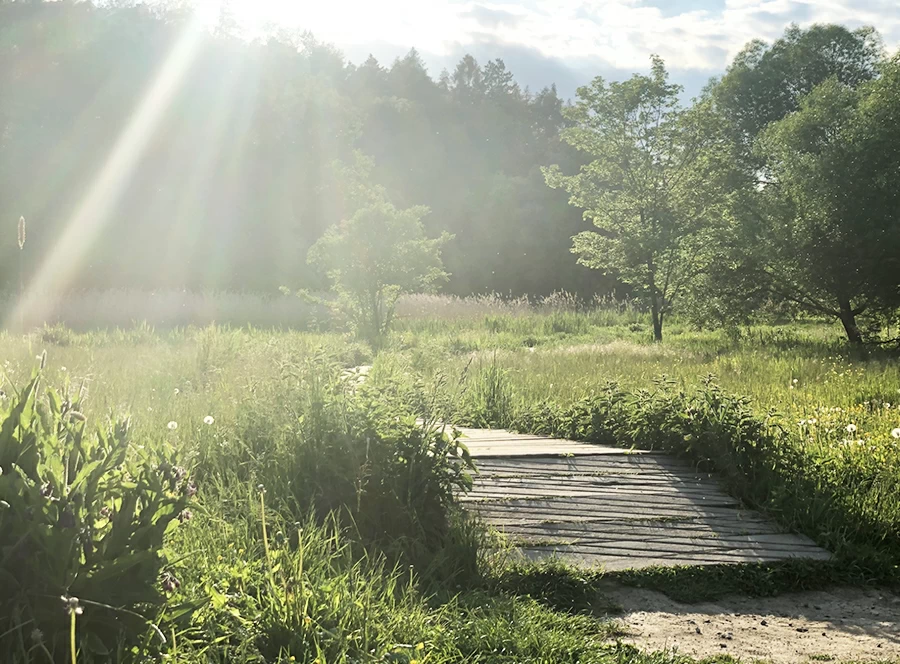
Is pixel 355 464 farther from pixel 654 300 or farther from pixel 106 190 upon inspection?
pixel 106 190

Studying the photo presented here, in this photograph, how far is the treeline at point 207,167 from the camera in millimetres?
27328

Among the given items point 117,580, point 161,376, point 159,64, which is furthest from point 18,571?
point 159,64

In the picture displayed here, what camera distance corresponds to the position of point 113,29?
29.9 meters

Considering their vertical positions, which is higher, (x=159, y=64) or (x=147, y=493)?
(x=159, y=64)

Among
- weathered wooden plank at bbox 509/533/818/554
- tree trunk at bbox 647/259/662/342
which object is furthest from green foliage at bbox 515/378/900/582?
tree trunk at bbox 647/259/662/342

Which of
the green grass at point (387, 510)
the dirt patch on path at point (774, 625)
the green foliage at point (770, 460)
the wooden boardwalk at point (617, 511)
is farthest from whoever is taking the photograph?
the green foliage at point (770, 460)

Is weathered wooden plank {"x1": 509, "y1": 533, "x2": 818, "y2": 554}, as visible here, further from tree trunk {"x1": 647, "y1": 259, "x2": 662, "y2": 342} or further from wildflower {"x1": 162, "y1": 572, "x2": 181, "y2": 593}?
tree trunk {"x1": 647, "y1": 259, "x2": 662, "y2": 342}

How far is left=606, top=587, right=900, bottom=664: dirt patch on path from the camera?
321cm

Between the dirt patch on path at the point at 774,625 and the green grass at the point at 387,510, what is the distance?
11cm

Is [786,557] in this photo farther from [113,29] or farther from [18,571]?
[113,29]

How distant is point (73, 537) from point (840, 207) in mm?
14390

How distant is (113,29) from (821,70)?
94.7ft

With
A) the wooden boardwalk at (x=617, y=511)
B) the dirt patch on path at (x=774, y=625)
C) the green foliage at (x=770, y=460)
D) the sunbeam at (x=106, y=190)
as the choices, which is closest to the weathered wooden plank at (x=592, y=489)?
the wooden boardwalk at (x=617, y=511)

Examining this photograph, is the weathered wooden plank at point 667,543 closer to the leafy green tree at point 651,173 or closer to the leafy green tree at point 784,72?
the leafy green tree at point 651,173
